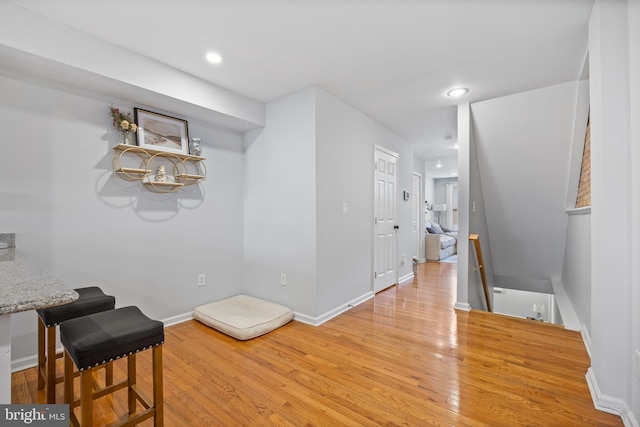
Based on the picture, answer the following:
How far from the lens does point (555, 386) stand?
1.89m

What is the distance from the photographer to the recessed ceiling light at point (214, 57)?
2.36 meters

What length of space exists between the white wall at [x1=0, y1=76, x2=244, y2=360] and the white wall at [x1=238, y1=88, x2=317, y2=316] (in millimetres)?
371

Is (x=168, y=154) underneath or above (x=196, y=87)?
underneath

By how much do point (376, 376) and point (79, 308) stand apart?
1.96 m

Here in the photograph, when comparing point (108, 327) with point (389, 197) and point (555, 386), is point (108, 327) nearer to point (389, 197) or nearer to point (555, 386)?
point (555, 386)

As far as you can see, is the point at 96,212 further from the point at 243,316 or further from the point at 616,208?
the point at 616,208

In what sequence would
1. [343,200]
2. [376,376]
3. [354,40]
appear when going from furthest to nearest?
[343,200], [354,40], [376,376]

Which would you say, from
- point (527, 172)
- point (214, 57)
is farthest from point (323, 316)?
point (527, 172)

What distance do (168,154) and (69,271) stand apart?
1288 mm

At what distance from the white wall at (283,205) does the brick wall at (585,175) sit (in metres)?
2.79

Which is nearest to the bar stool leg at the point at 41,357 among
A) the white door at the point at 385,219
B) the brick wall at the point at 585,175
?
the white door at the point at 385,219

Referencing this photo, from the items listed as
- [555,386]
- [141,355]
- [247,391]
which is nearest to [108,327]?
[247,391]

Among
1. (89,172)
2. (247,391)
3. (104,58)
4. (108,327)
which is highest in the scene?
(104,58)

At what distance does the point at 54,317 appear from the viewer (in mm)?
1607
